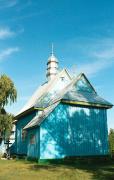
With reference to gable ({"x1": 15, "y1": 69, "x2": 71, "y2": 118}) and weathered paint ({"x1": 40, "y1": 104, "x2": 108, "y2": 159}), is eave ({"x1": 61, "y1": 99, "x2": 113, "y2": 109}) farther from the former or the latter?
gable ({"x1": 15, "y1": 69, "x2": 71, "y2": 118})

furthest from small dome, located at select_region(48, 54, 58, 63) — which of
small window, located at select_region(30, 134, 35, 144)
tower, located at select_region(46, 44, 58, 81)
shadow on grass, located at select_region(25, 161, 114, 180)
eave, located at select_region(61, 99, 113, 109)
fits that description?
shadow on grass, located at select_region(25, 161, 114, 180)

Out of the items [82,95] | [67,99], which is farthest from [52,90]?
[67,99]

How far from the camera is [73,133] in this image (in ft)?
82.6

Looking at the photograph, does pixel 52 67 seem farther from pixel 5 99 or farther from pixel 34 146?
pixel 34 146

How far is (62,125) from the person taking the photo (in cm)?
2497


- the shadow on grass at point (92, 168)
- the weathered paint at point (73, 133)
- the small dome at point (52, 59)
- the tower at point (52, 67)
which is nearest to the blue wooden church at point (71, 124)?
the weathered paint at point (73, 133)


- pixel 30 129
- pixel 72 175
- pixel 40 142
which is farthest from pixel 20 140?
pixel 72 175

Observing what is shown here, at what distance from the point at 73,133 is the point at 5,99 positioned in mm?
15471

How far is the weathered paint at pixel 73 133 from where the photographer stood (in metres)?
24.2

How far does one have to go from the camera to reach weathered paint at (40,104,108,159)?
24.2 m

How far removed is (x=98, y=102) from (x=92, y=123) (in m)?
2.06

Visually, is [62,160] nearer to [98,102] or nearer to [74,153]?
[74,153]

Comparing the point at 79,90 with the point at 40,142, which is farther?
the point at 79,90

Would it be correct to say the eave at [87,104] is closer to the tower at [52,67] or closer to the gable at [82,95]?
the gable at [82,95]
